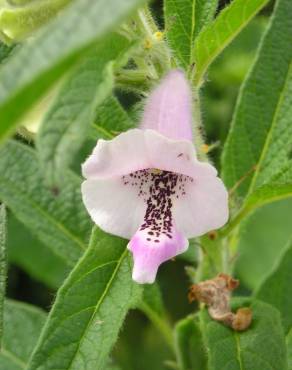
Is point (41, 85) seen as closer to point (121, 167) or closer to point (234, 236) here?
point (121, 167)

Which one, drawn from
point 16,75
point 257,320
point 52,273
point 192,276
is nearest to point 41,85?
point 16,75

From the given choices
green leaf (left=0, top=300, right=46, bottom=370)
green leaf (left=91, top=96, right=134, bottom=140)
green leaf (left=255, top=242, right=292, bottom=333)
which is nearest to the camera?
green leaf (left=91, top=96, right=134, bottom=140)

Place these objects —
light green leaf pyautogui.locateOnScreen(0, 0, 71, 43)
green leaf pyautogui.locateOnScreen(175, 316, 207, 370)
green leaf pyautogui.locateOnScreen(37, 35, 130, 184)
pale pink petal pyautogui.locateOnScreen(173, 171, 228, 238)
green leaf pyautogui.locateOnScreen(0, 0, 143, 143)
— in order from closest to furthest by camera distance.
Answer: green leaf pyautogui.locateOnScreen(0, 0, 143, 143), green leaf pyautogui.locateOnScreen(37, 35, 130, 184), light green leaf pyautogui.locateOnScreen(0, 0, 71, 43), pale pink petal pyautogui.locateOnScreen(173, 171, 228, 238), green leaf pyautogui.locateOnScreen(175, 316, 207, 370)

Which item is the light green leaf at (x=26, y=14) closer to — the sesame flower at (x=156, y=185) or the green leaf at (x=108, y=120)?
the sesame flower at (x=156, y=185)

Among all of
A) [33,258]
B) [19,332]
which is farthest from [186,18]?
[33,258]

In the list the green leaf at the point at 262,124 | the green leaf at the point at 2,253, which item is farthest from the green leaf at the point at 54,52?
the green leaf at the point at 262,124

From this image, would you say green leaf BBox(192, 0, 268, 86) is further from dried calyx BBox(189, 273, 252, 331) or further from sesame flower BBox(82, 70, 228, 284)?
dried calyx BBox(189, 273, 252, 331)

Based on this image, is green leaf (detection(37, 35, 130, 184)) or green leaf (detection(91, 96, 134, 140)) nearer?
green leaf (detection(37, 35, 130, 184))

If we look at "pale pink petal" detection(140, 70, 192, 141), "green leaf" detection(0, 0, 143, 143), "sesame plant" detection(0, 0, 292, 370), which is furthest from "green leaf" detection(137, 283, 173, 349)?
"green leaf" detection(0, 0, 143, 143)
